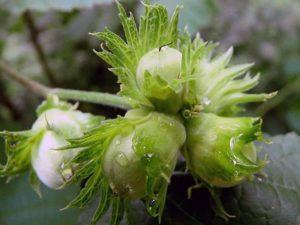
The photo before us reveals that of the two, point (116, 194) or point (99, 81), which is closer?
point (116, 194)

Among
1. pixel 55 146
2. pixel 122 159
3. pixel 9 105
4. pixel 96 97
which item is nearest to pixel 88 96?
pixel 96 97

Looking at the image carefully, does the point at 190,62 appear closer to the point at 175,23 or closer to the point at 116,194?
the point at 175,23

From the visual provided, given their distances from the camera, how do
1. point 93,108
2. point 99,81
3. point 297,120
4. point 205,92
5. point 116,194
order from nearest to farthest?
point 116,194 → point 205,92 → point 93,108 → point 99,81 → point 297,120

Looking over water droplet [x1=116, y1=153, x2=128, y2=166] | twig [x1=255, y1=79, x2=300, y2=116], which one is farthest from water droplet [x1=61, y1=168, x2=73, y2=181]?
twig [x1=255, y1=79, x2=300, y2=116]

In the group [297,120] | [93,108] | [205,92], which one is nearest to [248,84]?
[205,92]

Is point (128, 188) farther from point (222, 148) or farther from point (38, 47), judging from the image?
point (38, 47)

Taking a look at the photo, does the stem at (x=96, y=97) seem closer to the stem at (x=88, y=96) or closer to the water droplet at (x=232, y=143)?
the stem at (x=88, y=96)

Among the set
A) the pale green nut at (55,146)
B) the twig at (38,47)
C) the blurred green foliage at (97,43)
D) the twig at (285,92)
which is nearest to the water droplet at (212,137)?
the pale green nut at (55,146)
